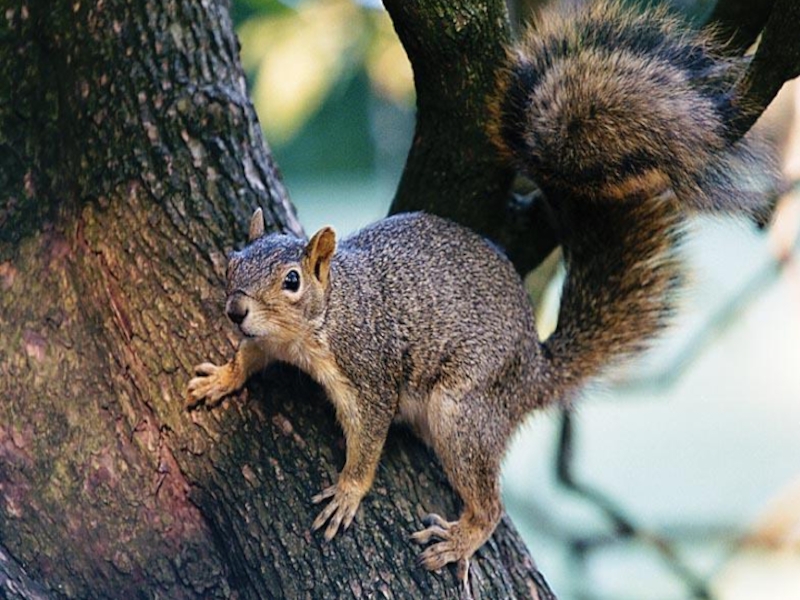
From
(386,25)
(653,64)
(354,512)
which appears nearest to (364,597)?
(354,512)

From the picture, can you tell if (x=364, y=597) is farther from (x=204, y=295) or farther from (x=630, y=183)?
(x=630, y=183)

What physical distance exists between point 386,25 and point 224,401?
6.88 ft

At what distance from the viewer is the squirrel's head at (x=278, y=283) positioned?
210cm

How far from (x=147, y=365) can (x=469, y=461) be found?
74 centimetres

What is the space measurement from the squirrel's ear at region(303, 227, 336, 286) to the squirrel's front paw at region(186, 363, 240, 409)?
11.0 inches

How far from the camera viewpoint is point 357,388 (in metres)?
2.31

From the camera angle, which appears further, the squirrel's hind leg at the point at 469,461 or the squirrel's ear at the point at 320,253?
the squirrel's hind leg at the point at 469,461

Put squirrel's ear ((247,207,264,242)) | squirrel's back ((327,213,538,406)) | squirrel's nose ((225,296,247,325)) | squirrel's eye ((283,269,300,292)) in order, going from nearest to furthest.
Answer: squirrel's nose ((225,296,247,325)) → squirrel's eye ((283,269,300,292)) → squirrel's ear ((247,207,264,242)) → squirrel's back ((327,213,538,406))

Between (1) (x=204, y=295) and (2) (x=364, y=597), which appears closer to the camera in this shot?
(2) (x=364, y=597)

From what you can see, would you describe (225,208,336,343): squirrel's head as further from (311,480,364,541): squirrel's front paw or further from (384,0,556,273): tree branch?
(384,0,556,273): tree branch

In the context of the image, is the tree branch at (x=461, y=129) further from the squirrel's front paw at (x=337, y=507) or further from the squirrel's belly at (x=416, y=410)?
the squirrel's front paw at (x=337, y=507)

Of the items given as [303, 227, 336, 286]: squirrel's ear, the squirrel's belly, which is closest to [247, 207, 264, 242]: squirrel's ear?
[303, 227, 336, 286]: squirrel's ear

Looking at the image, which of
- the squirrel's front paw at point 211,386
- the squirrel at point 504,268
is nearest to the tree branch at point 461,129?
the squirrel at point 504,268

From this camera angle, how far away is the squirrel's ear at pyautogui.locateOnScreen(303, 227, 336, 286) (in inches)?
86.2
